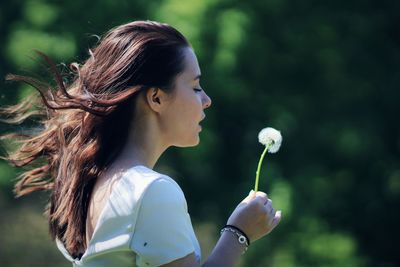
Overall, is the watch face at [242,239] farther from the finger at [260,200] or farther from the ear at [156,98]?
the ear at [156,98]

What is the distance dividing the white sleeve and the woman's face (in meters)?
0.22

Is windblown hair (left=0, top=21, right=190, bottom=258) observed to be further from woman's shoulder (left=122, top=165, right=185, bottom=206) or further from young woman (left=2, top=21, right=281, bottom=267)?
woman's shoulder (left=122, top=165, right=185, bottom=206)

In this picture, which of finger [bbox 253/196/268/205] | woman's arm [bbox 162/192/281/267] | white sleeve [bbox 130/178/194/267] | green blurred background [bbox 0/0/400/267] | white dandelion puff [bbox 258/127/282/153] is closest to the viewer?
white sleeve [bbox 130/178/194/267]

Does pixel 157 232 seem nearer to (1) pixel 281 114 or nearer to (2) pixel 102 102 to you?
(2) pixel 102 102

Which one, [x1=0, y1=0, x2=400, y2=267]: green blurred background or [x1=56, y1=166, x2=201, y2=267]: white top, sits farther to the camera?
[x1=0, y1=0, x2=400, y2=267]: green blurred background

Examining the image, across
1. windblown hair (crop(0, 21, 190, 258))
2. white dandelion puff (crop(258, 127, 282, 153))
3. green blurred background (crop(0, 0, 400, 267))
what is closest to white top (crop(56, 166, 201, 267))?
windblown hair (crop(0, 21, 190, 258))

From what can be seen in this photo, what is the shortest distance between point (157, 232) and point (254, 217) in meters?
0.27

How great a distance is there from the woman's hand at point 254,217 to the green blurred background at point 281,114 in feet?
7.94

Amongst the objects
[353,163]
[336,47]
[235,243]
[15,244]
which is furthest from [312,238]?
[235,243]

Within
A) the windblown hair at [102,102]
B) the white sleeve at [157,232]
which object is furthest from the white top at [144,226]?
the windblown hair at [102,102]

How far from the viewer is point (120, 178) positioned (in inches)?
80.9

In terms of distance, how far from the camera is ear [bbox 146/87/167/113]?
2154 millimetres

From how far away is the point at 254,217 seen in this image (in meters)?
2.17

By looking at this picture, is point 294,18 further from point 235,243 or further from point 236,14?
point 235,243
